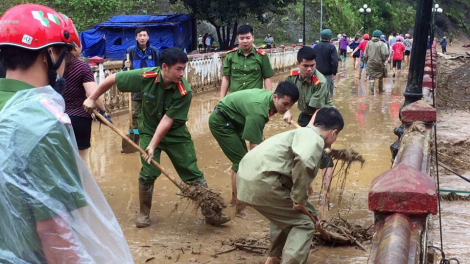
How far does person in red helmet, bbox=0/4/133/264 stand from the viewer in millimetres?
1472

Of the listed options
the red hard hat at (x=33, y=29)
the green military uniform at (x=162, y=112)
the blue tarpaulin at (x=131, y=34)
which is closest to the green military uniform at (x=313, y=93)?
the green military uniform at (x=162, y=112)

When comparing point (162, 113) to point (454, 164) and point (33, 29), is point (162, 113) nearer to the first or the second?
point (33, 29)

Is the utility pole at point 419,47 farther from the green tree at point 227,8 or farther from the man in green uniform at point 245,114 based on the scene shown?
the green tree at point 227,8

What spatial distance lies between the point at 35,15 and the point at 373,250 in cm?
165

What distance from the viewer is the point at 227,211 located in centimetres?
564

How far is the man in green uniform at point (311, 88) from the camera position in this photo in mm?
5809

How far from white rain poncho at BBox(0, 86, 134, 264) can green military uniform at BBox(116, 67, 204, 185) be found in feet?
11.2

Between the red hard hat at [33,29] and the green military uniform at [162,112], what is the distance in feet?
10.1

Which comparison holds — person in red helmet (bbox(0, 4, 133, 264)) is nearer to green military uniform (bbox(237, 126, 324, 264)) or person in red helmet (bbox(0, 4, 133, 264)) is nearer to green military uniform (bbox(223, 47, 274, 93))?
green military uniform (bbox(237, 126, 324, 264))

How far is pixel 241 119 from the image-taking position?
5.39 meters

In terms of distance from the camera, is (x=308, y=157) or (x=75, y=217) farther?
(x=308, y=157)

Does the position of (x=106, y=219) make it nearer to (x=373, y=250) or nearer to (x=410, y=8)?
(x=373, y=250)

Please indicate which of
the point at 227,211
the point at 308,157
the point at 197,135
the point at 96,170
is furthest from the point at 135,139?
the point at 308,157

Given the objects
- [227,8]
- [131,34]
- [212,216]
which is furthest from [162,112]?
[131,34]
